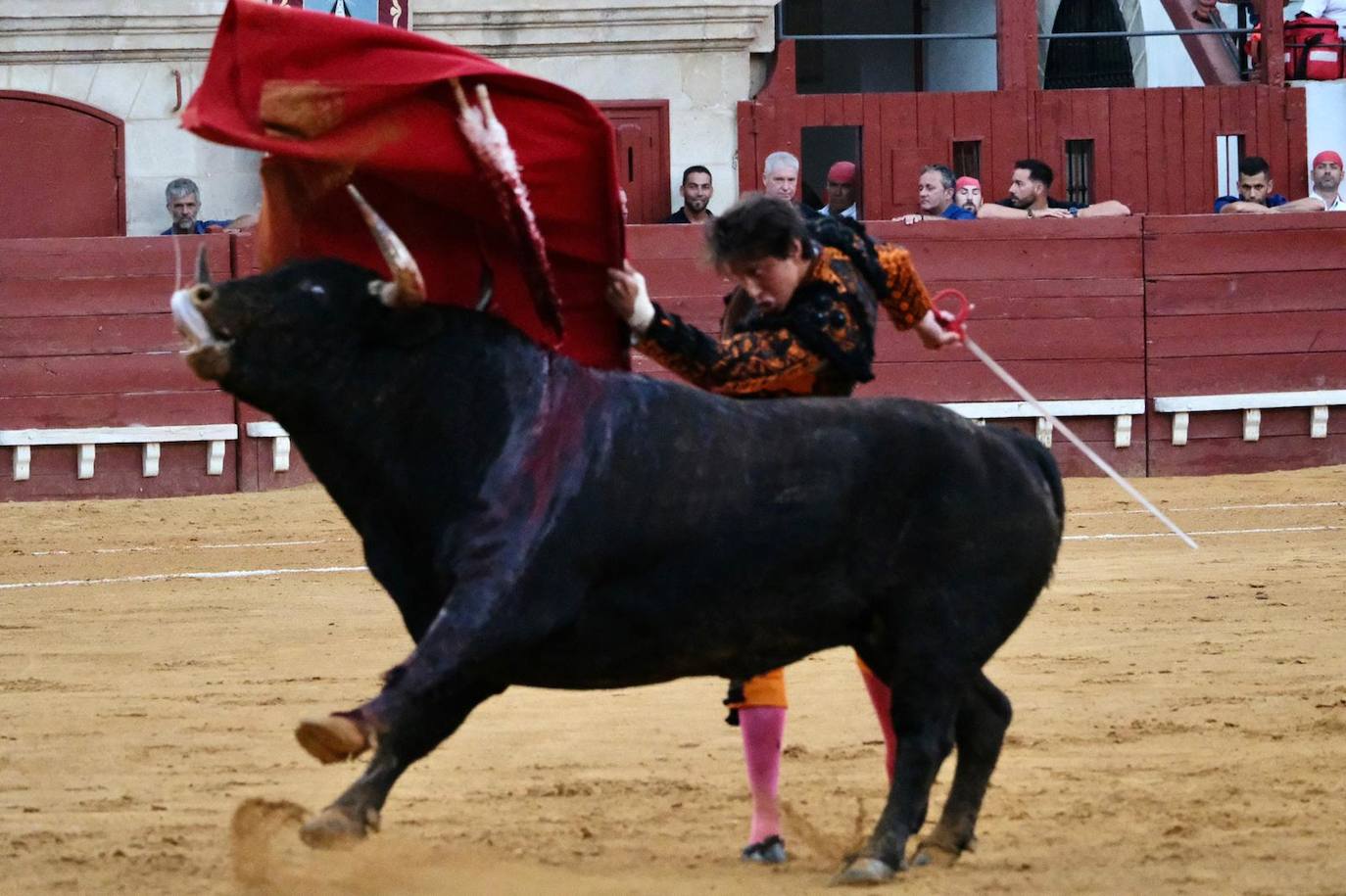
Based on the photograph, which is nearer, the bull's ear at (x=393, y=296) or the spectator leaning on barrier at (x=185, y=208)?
the bull's ear at (x=393, y=296)

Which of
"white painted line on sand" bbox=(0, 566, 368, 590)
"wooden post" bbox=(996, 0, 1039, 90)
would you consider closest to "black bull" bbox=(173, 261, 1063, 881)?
"white painted line on sand" bbox=(0, 566, 368, 590)

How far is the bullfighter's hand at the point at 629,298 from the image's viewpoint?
3.43 metres

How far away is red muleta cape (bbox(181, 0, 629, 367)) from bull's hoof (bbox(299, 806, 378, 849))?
30.5 inches

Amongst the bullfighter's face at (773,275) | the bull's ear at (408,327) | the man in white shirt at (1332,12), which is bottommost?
the bull's ear at (408,327)

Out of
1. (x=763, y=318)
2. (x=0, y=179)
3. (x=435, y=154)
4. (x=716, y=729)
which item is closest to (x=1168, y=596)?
(x=716, y=729)

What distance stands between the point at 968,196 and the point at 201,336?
26.8 feet

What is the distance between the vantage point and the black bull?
10.0ft

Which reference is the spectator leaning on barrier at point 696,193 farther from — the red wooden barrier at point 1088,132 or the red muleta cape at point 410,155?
the red muleta cape at point 410,155

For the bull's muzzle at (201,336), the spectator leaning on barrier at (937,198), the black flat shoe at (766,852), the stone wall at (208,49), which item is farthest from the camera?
the stone wall at (208,49)

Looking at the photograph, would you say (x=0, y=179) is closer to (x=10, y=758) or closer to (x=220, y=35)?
(x=10, y=758)

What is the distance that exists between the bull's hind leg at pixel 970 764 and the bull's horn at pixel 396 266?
118 cm

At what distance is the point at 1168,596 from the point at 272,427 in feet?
16.4

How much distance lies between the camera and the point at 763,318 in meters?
3.66

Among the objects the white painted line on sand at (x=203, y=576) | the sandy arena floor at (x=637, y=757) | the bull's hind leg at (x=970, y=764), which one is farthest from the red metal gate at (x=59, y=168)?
the bull's hind leg at (x=970, y=764)
